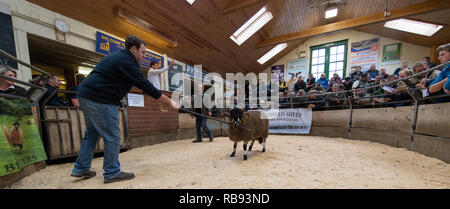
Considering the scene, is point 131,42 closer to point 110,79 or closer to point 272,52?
point 110,79

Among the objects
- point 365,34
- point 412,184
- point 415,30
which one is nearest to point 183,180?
point 412,184

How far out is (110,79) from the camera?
5.57 feet

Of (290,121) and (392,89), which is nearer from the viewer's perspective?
(392,89)

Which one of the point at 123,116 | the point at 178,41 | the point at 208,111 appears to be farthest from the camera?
the point at 178,41

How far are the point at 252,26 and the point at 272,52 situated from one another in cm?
396

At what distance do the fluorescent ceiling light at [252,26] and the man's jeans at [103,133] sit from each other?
252 inches

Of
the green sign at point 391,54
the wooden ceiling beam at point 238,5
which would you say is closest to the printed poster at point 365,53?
the green sign at point 391,54

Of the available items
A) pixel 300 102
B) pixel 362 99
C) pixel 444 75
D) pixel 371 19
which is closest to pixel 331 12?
pixel 371 19

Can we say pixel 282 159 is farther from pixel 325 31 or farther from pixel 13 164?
pixel 325 31

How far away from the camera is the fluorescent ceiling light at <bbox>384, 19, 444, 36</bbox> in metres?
6.63

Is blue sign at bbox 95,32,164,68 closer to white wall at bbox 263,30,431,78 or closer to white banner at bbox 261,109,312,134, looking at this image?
white banner at bbox 261,109,312,134

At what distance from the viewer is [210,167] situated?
7.60 ft

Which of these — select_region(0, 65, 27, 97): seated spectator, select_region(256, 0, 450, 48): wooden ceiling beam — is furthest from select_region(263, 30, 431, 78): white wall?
select_region(0, 65, 27, 97): seated spectator

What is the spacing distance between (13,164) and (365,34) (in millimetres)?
14262
